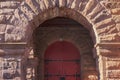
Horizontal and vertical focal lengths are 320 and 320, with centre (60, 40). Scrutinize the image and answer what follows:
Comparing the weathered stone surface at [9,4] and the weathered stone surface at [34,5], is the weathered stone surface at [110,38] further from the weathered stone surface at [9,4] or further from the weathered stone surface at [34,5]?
the weathered stone surface at [9,4]

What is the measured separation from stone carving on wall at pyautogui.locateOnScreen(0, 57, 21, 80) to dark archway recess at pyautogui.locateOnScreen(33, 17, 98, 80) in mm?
3395

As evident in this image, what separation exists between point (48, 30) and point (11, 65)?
13.0ft

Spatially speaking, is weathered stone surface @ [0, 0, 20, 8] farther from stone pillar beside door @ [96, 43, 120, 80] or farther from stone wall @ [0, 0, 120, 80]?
stone pillar beside door @ [96, 43, 120, 80]

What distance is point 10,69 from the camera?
6.54 m

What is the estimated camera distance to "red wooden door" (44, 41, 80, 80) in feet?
32.9

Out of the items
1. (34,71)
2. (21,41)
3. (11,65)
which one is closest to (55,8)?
(21,41)

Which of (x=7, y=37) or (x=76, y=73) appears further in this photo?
(x=76, y=73)

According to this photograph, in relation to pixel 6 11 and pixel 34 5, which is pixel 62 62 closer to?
pixel 34 5

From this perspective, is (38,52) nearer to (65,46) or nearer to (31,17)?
(65,46)

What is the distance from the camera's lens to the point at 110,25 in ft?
22.1

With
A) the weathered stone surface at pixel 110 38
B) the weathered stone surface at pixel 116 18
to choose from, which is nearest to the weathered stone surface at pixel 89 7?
the weathered stone surface at pixel 116 18

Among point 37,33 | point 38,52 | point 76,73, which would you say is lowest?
point 76,73

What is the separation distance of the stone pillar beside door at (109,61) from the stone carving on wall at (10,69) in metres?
1.71

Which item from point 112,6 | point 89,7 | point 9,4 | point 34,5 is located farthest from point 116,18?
point 9,4
